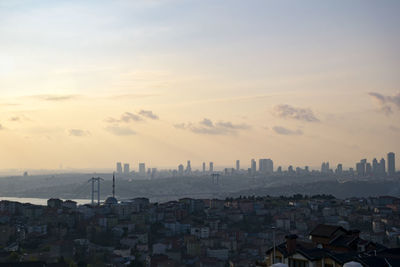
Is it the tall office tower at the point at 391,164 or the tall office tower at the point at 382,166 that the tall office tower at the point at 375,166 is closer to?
the tall office tower at the point at 382,166

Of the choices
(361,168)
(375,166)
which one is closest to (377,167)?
(375,166)

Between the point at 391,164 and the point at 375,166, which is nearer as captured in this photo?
the point at 391,164

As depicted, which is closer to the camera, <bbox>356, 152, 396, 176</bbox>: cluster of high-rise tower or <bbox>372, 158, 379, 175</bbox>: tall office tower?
<bbox>356, 152, 396, 176</bbox>: cluster of high-rise tower

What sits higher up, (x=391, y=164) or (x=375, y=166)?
(x=391, y=164)

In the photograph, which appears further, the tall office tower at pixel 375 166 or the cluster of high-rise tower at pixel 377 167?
the tall office tower at pixel 375 166

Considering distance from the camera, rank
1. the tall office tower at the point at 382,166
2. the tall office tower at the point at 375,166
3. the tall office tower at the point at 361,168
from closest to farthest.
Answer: the tall office tower at the point at 361,168
the tall office tower at the point at 382,166
the tall office tower at the point at 375,166

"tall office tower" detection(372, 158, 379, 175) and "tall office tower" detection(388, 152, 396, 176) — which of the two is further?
"tall office tower" detection(372, 158, 379, 175)

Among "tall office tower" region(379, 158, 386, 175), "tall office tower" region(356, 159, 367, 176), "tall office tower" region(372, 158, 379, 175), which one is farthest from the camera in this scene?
"tall office tower" region(372, 158, 379, 175)

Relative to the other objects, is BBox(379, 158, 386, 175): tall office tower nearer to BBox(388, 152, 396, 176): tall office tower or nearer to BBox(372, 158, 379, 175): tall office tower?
BBox(372, 158, 379, 175): tall office tower

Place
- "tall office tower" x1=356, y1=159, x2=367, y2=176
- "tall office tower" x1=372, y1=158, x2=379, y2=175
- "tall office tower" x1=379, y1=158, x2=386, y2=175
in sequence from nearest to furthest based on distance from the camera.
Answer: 1. "tall office tower" x1=356, y1=159, x2=367, y2=176
2. "tall office tower" x1=379, y1=158, x2=386, y2=175
3. "tall office tower" x1=372, y1=158, x2=379, y2=175

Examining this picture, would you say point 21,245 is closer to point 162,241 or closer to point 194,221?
point 162,241

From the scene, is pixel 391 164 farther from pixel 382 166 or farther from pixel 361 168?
pixel 361 168

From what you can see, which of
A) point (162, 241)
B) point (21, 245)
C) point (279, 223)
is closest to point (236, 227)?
point (279, 223)

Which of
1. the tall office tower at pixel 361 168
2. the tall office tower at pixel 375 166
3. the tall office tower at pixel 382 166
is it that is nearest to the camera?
the tall office tower at pixel 361 168
